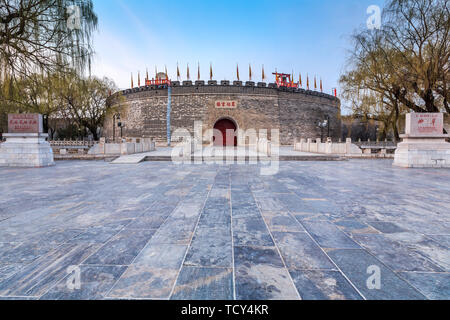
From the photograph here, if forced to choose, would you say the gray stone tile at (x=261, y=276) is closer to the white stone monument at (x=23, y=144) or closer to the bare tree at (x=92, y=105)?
the white stone monument at (x=23, y=144)

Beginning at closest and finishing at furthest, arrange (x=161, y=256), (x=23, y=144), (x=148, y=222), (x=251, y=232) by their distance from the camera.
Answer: (x=161, y=256) → (x=251, y=232) → (x=148, y=222) → (x=23, y=144)

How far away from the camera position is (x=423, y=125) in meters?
6.36

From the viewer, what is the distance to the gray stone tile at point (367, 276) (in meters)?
1.06

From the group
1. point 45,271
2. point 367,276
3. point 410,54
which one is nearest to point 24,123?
point 45,271

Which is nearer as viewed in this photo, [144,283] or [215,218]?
[144,283]

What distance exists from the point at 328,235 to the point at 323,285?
2.35 feet

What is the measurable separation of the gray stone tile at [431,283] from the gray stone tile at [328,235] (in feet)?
1.21

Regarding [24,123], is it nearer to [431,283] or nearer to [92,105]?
[431,283]

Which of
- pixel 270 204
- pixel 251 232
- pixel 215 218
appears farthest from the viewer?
pixel 270 204

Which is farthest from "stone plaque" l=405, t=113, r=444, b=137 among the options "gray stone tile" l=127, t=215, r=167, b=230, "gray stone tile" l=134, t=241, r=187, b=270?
"gray stone tile" l=134, t=241, r=187, b=270

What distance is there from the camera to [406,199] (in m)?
2.82

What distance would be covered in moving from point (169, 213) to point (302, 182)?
107 inches

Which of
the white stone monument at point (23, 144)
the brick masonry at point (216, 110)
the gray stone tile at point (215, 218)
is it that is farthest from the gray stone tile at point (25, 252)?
the brick masonry at point (216, 110)

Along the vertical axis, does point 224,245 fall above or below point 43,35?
below
